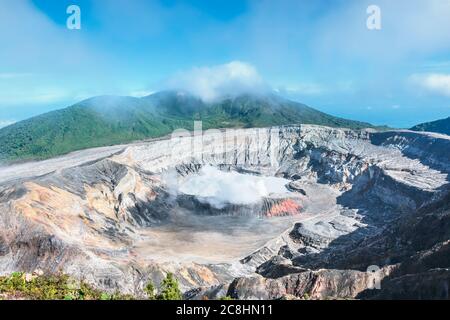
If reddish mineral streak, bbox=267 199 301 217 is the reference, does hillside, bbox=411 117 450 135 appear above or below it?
above

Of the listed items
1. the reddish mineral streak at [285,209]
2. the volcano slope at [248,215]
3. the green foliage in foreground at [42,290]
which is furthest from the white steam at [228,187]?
the green foliage in foreground at [42,290]

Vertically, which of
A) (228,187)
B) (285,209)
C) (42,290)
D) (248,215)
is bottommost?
(248,215)

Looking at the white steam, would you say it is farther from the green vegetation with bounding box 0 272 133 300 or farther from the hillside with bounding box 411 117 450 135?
the hillside with bounding box 411 117 450 135

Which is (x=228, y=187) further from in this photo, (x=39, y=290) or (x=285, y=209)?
(x=39, y=290)

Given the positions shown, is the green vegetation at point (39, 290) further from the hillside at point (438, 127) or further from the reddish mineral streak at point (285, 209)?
the hillside at point (438, 127)

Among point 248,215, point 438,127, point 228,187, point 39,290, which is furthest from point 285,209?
point 438,127

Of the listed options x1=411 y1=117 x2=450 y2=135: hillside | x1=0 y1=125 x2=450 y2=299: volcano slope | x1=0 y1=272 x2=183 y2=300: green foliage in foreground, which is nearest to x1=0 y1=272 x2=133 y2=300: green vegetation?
x1=0 y1=272 x2=183 y2=300: green foliage in foreground

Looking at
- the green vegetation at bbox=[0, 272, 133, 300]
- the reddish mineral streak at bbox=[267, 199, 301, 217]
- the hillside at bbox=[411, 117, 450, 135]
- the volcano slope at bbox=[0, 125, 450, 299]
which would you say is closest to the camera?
the green vegetation at bbox=[0, 272, 133, 300]
